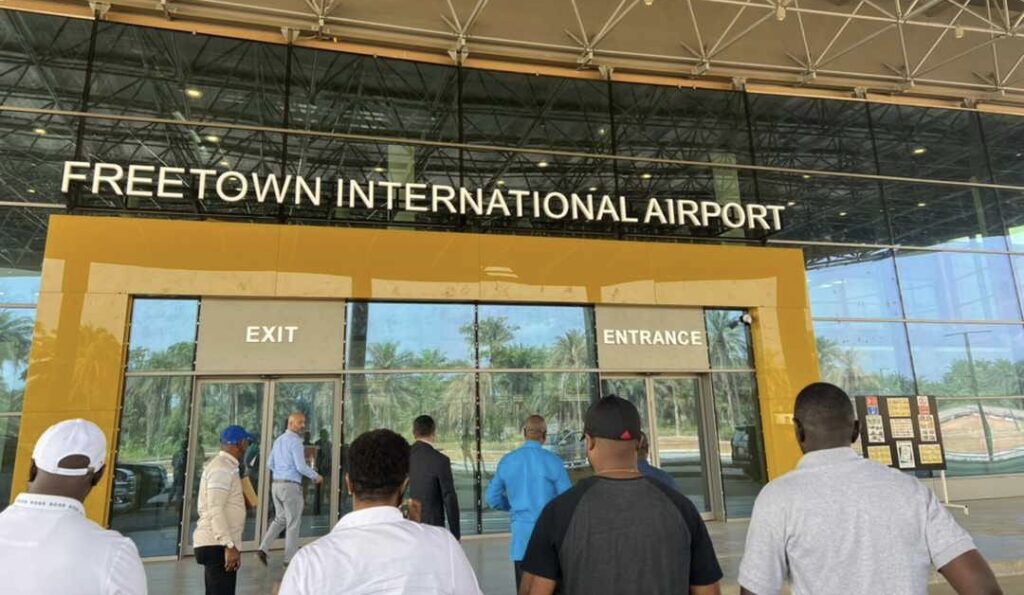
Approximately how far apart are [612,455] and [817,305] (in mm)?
10688

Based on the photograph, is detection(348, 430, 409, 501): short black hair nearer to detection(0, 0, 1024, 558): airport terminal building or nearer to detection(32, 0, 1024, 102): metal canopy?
detection(0, 0, 1024, 558): airport terminal building

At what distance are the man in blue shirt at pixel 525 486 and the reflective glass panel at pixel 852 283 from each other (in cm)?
882

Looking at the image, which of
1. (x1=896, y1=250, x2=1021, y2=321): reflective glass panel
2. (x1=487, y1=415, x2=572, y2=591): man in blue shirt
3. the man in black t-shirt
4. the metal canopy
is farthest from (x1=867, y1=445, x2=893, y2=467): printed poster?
the man in black t-shirt

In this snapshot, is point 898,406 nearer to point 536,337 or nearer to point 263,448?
point 536,337

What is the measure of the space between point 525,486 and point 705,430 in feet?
22.5

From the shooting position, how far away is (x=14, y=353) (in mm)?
8383

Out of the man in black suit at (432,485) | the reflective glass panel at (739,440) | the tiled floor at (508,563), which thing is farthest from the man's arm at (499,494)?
the reflective glass panel at (739,440)

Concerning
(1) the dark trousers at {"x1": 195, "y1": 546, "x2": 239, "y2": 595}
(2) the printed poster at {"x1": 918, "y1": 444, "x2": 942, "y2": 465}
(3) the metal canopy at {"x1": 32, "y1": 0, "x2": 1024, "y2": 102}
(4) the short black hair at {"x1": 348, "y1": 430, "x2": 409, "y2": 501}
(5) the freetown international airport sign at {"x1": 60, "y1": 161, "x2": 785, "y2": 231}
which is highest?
(3) the metal canopy at {"x1": 32, "y1": 0, "x2": 1024, "y2": 102}

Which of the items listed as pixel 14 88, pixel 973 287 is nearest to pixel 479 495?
pixel 14 88

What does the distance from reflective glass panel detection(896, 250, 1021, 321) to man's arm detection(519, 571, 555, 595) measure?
1251cm

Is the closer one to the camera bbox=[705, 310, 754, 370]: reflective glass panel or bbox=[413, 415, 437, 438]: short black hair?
bbox=[413, 415, 437, 438]: short black hair

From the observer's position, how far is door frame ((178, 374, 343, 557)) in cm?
816

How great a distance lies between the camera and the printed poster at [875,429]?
9672 millimetres

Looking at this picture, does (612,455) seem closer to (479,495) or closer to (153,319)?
(479,495)
